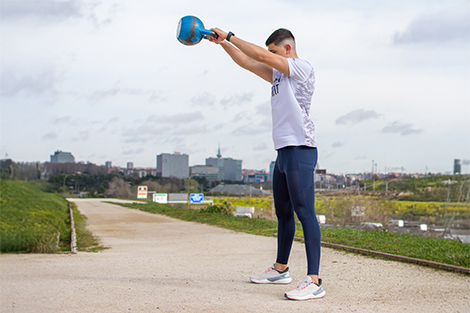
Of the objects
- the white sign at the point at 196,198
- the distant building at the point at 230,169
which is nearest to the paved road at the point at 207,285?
the white sign at the point at 196,198

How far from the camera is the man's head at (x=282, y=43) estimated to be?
3002 millimetres

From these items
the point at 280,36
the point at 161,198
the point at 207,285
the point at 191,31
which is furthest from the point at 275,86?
the point at 161,198

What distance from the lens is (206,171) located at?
6706cm

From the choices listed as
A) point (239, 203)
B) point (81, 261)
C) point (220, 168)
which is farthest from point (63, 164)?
point (81, 261)

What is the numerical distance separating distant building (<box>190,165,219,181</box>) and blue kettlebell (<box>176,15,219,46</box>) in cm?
6151

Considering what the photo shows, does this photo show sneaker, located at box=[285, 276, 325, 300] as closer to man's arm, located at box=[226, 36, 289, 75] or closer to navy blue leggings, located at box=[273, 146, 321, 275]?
navy blue leggings, located at box=[273, 146, 321, 275]

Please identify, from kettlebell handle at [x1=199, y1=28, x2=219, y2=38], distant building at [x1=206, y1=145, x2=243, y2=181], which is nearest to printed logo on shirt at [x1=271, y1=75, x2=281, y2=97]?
kettlebell handle at [x1=199, y1=28, x2=219, y2=38]

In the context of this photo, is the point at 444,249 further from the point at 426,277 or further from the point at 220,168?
the point at 220,168

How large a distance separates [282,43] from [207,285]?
2.04 metres

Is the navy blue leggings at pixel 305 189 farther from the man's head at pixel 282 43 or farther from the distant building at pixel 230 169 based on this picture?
the distant building at pixel 230 169

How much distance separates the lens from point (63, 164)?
6228 cm

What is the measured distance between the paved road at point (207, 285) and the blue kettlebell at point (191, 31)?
1.85m

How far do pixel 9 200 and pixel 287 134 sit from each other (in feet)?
40.6

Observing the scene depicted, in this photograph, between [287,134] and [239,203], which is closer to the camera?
[287,134]
